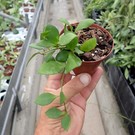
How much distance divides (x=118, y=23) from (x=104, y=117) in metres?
0.62

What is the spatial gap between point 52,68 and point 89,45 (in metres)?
0.12

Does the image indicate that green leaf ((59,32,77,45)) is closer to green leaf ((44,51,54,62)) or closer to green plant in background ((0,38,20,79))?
green leaf ((44,51,54,62))

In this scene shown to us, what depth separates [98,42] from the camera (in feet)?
2.34

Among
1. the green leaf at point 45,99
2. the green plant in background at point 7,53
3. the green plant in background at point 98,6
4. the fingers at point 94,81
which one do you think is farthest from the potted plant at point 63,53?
the green plant in background at point 98,6

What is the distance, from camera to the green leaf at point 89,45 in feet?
1.94

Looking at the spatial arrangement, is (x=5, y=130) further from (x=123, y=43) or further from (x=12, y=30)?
(x=12, y=30)

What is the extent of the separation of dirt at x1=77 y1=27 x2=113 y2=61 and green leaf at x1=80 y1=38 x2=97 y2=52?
0.04 metres

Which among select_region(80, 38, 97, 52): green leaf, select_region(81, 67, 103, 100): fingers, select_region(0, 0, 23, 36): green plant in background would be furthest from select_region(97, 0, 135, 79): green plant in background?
select_region(0, 0, 23, 36): green plant in background

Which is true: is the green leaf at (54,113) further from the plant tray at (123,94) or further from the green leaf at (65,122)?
the plant tray at (123,94)

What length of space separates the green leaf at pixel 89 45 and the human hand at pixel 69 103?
0.35ft

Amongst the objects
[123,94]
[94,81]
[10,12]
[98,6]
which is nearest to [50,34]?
[94,81]

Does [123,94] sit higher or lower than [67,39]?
lower

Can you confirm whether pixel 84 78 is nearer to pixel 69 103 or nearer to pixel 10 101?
pixel 69 103

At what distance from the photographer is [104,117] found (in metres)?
1.21
